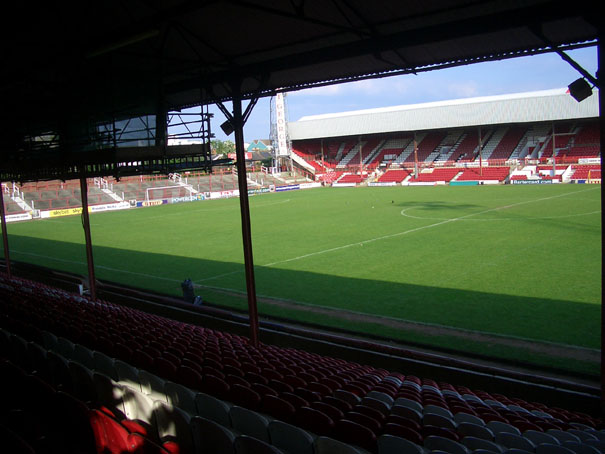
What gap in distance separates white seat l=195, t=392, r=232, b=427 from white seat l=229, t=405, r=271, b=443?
0.11 meters

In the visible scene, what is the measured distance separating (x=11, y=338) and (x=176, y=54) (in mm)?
6133

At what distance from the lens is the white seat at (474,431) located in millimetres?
4652

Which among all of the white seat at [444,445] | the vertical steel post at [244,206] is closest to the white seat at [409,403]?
the white seat at [444,445]

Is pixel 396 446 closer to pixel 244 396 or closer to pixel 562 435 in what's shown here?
pixel 244 396

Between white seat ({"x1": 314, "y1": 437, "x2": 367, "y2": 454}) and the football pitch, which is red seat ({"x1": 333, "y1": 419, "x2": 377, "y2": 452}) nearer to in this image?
white seat ({"x1": 314, "y1": 437, "x2": 367, "y2": 454})

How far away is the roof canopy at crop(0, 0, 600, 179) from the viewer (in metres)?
6.87

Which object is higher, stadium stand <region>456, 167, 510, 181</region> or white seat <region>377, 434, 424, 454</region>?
stadium stand <region>456, 167, 510, 181</region>

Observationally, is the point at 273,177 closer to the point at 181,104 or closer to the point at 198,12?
the point at 181,104

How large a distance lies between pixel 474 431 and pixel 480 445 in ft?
1.48

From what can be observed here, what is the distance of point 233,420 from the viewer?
4340 millimetres

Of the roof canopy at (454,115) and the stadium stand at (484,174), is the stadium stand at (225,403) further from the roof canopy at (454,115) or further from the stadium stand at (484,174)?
the stadium stand at (484,174)

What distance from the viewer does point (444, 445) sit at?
4082mm

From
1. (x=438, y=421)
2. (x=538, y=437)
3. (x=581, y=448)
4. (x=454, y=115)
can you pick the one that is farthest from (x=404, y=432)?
(x=454, y=115)

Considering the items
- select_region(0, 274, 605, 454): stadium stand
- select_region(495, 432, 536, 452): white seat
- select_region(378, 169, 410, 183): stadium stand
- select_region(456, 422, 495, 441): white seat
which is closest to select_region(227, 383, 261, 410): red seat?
select_region(0, 274, 605, 454): stadium stand
